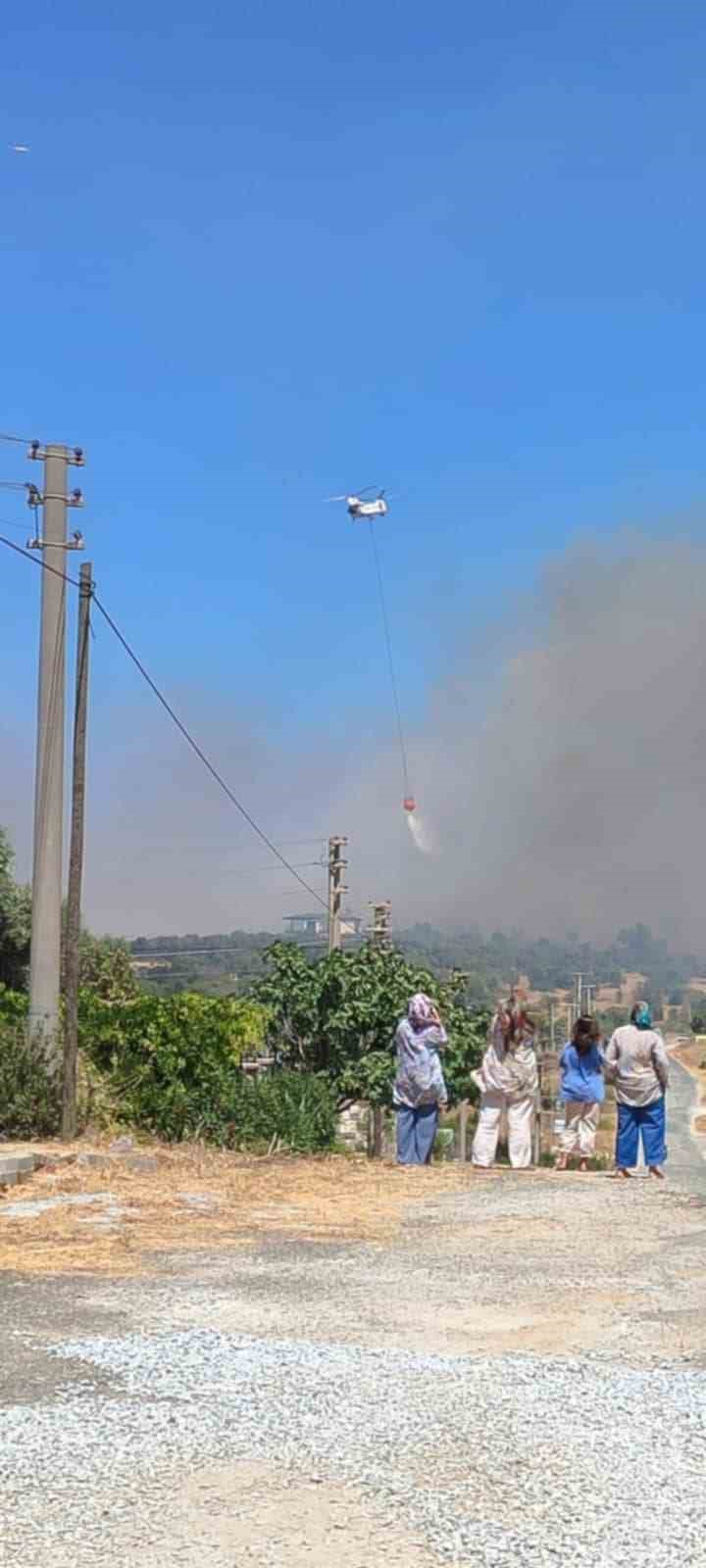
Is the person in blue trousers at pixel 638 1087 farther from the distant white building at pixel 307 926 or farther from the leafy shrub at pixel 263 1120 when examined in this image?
the distant white building at pixel 307 926

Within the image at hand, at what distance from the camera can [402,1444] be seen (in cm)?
541

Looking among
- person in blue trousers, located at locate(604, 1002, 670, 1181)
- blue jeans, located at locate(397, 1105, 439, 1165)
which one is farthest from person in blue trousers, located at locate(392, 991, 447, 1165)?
person in blue trousers, located at locate(604, 1002, 670, 1181)

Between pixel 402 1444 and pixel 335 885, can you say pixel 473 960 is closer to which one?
pixel 335 885

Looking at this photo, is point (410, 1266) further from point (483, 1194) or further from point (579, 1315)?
point (483, 1194)

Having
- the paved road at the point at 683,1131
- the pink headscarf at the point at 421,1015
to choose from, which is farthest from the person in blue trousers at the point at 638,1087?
the pink headscarf at the point at 421,1015

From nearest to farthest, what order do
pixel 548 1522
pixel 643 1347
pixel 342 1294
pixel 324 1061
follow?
pixel 548 1522
pixel 643 1347
pixel 342 1294
pixel 324 1061

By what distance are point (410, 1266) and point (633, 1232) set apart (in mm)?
1999

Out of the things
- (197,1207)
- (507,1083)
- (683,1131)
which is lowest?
(683,1131)

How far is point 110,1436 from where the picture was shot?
5453 mm

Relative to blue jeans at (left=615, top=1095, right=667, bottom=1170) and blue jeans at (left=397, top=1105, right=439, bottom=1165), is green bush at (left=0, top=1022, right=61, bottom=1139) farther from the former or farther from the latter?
blue jeans at (left=615, top=1095, right=667, bottom=1170)

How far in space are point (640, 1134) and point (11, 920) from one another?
24678mm

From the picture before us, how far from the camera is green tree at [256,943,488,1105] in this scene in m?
23.2

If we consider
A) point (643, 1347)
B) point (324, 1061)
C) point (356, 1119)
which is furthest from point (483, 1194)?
point (356, 1119)

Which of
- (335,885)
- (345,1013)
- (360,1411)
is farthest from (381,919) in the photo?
(360,1411)
